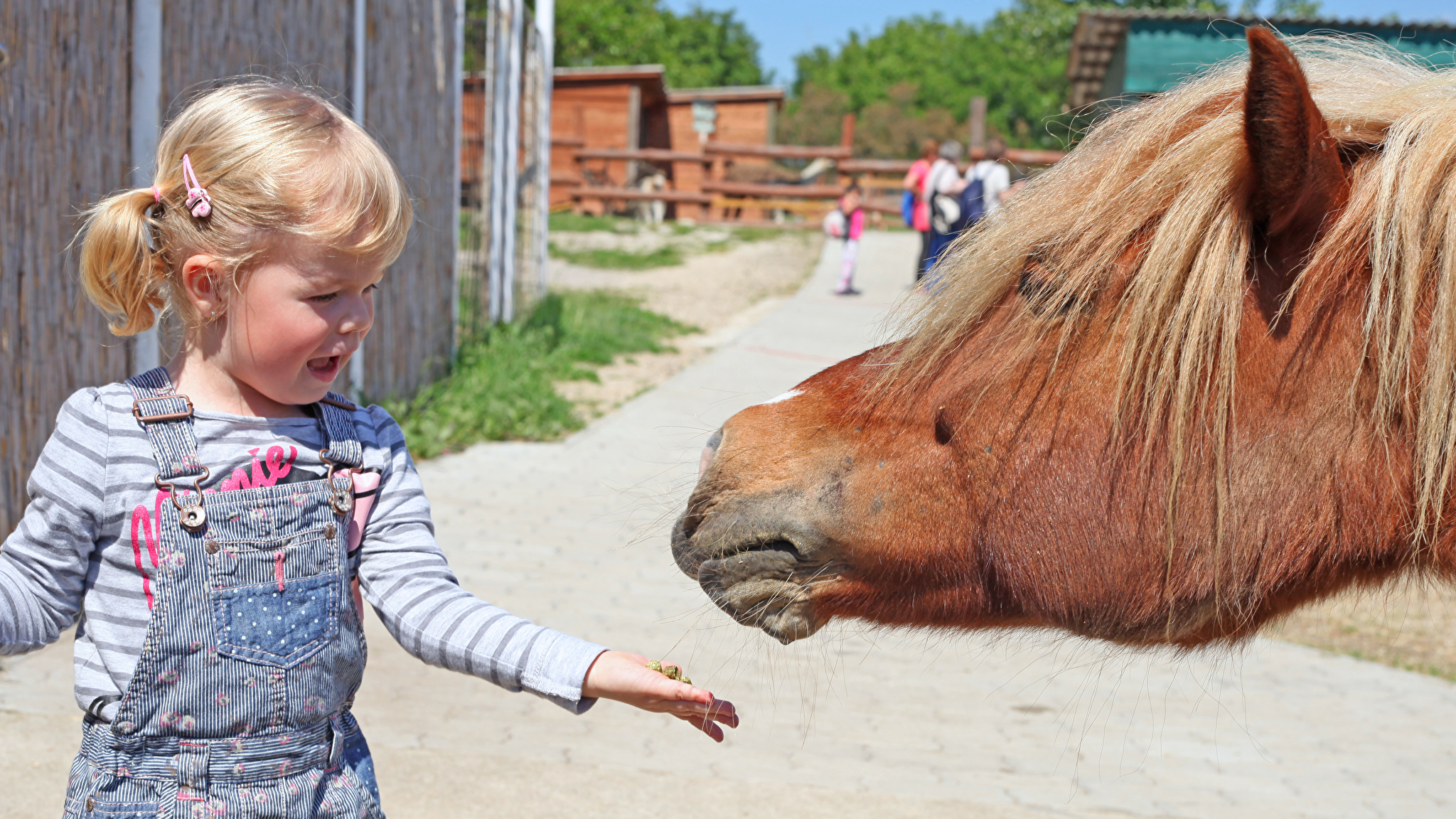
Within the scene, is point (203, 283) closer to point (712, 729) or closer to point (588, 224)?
point (712, 729)

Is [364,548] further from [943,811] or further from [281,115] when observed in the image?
→ [943,811]

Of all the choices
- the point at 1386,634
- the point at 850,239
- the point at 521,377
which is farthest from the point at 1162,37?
the point at 1386,634

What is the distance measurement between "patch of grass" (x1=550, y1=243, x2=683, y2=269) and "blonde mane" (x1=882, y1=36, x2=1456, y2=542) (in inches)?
528

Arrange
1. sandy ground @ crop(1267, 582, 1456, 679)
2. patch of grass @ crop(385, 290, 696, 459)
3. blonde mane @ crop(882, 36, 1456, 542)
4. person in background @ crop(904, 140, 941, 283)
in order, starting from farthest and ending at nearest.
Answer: person in background @ crop(904, 140, 941, 283) → patch of grass @ crop(385, 290, 696, 459) → sandy ground @ crop(1267, 582, 1456, 679) → blonde mane @ crop(882, 36, 1456, 542)

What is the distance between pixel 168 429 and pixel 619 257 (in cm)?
1399

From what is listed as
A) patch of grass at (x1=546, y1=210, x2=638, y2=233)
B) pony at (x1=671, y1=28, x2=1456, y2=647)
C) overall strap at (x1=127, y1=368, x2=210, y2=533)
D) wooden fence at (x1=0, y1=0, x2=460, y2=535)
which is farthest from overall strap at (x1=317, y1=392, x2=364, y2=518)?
patch of grass at (x1=546, y1=210, x2=638, y2=233)

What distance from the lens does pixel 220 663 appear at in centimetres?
135

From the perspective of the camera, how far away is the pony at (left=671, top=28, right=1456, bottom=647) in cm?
133

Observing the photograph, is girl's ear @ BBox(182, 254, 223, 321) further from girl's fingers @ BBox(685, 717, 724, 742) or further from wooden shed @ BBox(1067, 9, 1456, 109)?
wooden shed @ BBox(1067, 9, 1456, 109)

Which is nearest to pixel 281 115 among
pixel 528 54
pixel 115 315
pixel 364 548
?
pixel 115 315

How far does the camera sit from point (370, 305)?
1.52 meters

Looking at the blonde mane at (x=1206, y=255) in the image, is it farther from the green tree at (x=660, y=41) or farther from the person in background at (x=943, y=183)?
the green tree at (x=660, y=41)

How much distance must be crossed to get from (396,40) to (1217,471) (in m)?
5.53

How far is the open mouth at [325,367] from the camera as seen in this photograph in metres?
1.48
